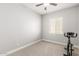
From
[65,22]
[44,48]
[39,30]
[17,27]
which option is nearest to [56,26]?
[65,22]

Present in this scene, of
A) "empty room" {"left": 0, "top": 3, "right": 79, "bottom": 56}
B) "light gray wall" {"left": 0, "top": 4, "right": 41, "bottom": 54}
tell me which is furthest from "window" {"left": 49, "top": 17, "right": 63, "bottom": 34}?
"light gray wall" {"left": 0, "top": 4, "right": 41, "bottom": 54}

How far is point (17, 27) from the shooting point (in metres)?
2.08

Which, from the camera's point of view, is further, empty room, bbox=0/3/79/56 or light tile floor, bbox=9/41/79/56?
light tile floor, bbox=9/41/79/56

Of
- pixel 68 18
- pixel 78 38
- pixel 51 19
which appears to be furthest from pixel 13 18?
pixel 78 38

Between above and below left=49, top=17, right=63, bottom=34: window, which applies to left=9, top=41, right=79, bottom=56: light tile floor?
below

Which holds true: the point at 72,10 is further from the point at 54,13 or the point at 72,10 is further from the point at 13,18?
the point at 13,18

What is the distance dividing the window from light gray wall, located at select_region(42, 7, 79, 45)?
3.5 inches

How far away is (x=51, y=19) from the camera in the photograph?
196 cm

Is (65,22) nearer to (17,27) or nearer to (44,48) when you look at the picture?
(44,48)

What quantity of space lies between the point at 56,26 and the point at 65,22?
0.33 metres

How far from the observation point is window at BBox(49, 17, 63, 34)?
1854 millimetres

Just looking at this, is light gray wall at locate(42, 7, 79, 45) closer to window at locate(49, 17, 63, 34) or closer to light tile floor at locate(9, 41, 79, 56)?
window at locate(49, 17, 63, 34)

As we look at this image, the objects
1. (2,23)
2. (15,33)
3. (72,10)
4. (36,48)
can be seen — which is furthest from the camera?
(36,48)

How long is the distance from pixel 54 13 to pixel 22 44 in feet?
4.35
